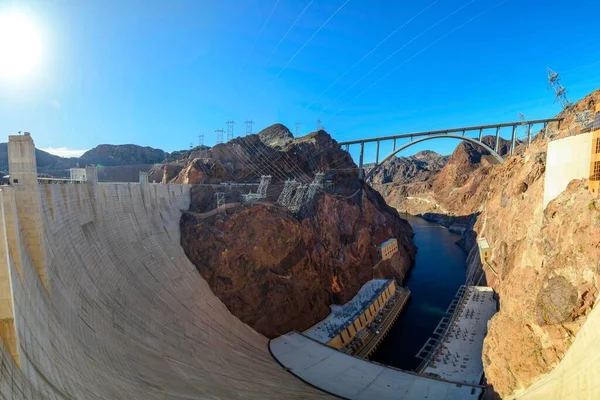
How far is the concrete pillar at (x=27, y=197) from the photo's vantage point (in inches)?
591

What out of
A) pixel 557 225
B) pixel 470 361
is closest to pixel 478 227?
pixel 470 361

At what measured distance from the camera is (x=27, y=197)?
49.8 ft

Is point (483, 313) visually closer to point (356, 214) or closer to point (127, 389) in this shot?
point (356, 214)

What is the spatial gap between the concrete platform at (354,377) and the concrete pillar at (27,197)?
65.2 feet

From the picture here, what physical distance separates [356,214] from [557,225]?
1206 inches

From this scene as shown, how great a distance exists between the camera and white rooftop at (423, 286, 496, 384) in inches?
1078

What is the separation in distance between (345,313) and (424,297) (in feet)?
60.1

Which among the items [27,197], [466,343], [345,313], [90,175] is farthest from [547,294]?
[90,175]

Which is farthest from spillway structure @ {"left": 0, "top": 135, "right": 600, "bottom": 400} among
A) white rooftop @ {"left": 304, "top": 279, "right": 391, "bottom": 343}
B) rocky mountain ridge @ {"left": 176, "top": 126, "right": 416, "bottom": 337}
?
white rooftop @ {"left": 304, "top": 279, "right": 391, "bottom": 343}

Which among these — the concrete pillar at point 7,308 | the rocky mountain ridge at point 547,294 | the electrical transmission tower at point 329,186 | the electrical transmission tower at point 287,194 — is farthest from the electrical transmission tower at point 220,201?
the rocky mountain ridge at point 547,294

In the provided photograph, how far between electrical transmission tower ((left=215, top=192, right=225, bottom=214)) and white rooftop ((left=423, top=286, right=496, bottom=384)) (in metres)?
25.3

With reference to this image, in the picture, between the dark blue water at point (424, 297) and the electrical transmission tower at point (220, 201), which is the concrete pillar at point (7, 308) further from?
the dark blue water at point (424, 297)

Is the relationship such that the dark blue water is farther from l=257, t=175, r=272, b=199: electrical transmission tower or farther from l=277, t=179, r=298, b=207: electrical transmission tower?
l=257, t=175, r=272, b=199: electrical transmission tower

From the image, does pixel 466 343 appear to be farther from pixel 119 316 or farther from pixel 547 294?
pixel 119 316
